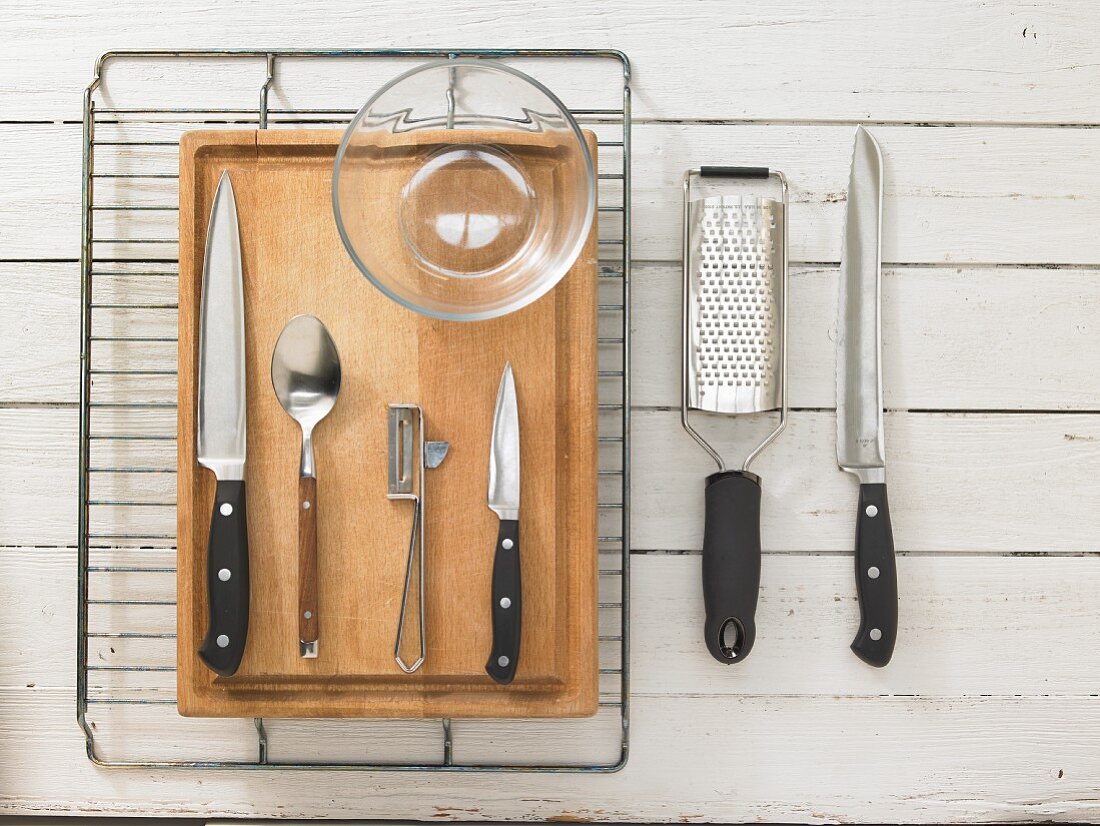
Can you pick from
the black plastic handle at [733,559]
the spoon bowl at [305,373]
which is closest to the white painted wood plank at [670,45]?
the spoon bowl at [305,373]

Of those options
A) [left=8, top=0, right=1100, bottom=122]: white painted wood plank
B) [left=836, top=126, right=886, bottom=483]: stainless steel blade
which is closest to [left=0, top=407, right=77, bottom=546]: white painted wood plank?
[left=8, top=0, right=1100, bottom=122]: white painted wood plank

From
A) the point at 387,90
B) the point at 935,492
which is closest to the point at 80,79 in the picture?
the point at 387,90

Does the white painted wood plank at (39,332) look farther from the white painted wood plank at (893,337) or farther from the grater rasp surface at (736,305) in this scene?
the grater rasp surface at (736,305)

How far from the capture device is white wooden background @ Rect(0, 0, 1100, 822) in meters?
0.69

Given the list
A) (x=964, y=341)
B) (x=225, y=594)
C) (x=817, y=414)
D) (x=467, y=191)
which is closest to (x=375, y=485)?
(x=225, y=594)

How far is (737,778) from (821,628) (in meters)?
0.15

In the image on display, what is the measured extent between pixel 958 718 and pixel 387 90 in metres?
0.70

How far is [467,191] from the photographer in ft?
2.01

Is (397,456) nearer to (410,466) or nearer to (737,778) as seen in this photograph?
(410,466)

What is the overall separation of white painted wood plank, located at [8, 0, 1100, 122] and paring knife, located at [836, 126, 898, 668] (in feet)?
0.24

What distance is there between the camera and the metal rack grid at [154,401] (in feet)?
2.23

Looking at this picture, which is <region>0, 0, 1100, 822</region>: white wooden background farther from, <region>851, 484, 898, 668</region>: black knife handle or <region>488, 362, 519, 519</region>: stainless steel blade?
<region>488, 362, 519, 519</region>: stainless steel blade

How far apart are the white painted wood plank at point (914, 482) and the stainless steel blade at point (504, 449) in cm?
12

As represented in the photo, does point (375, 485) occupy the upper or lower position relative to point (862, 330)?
lower
